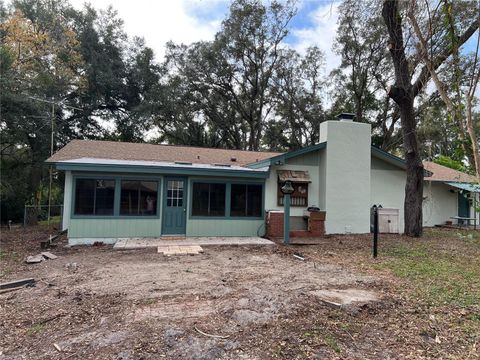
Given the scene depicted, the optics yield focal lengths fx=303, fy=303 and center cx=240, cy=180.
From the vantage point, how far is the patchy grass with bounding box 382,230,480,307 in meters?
4.71

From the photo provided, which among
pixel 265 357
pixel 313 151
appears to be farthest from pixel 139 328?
pixel 313 151

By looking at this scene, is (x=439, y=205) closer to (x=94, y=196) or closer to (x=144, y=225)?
(x=144, y=225)

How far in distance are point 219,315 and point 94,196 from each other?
6751 mm

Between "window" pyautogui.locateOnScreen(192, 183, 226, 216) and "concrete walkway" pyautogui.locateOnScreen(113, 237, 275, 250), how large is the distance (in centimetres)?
88

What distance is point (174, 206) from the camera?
984 cm

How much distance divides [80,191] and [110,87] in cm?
1378

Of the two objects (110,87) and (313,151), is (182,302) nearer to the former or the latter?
(313,151)

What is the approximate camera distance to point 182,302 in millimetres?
4234

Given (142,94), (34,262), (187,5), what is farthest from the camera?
(142,94)

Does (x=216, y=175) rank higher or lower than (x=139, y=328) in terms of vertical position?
higher

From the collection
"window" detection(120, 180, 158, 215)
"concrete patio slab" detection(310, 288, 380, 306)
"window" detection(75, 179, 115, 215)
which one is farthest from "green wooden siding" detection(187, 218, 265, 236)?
"concrete patio slab" detection(310, 288, 380, 306)

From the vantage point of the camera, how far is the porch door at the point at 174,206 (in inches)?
384

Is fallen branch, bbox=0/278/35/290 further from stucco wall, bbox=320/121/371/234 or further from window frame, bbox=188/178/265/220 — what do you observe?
stucco wall, bbox=320/121/371/234

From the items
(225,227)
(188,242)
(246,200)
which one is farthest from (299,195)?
(188,242)
